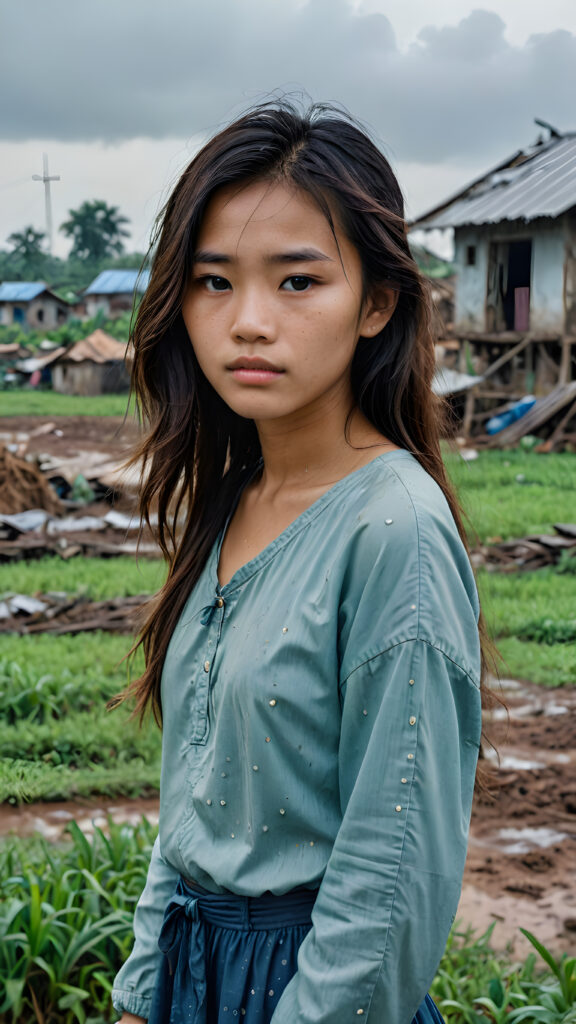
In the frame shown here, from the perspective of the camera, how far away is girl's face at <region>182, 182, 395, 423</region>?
876mm

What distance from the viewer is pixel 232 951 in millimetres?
929

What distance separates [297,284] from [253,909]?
21.9 inches

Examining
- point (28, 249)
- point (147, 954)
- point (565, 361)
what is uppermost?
point (28, 249)

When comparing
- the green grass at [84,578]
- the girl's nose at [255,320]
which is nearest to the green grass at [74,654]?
the green grass at [84,578]

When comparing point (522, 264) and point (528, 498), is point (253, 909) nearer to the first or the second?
point (522, 264)

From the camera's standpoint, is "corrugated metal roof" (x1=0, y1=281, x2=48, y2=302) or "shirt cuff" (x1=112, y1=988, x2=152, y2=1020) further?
"corrugated metal roof" (x1=0, y1=281, x2=48, y2=302)

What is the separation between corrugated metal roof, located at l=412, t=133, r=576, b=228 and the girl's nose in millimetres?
2055

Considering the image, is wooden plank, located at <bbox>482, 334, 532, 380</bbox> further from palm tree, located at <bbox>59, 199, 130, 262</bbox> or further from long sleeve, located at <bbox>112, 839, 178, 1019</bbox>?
long sleeve, located at <bbox>112, 839, 178, 1019</bbox>

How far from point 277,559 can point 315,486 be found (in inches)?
3.9

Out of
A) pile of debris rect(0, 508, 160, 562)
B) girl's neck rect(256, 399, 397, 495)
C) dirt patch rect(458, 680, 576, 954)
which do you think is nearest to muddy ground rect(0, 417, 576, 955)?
dirt patch rect(458, 680, 576, 954)

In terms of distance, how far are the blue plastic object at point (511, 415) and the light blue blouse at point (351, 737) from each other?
3.18 m

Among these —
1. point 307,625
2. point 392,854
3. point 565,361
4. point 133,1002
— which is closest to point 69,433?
point 565,361

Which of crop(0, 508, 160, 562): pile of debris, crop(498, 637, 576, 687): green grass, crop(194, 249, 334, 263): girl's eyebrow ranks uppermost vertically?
crop(194, 249, 334, 263): girl's eyebrow

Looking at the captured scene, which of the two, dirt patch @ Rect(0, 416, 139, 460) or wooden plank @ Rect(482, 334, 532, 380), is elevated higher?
wooden plank @ Rect(482, 334, 532, 380)
